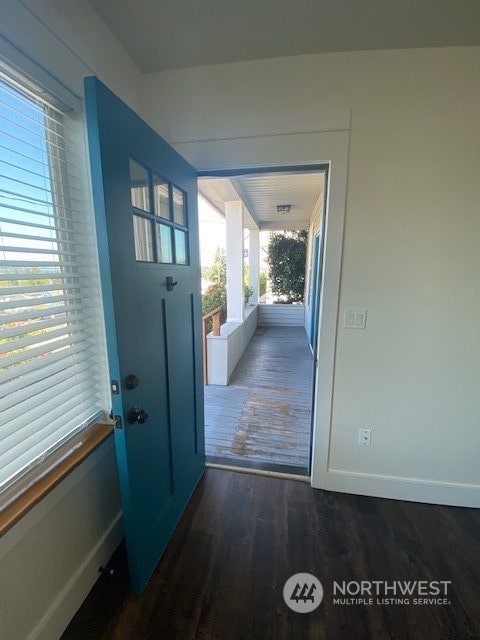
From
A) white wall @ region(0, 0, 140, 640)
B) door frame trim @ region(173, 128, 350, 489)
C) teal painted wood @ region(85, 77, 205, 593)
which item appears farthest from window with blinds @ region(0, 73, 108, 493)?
door frame trim @ region(173, 128, 350, 489)

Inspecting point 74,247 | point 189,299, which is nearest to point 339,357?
point 189,299

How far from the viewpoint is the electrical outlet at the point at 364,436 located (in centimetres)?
165

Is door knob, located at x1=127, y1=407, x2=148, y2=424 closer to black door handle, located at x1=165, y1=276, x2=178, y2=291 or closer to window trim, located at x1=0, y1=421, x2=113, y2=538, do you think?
window trim, located at x1=0, y1=421, x2=113, y2=538

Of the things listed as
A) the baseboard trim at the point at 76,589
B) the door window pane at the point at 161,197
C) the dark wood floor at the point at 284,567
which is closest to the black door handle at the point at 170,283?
the door window pane at the point at 161,197

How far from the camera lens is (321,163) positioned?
4.68 ft

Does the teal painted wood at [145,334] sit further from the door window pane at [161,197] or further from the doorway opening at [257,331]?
the doorway opening at [257,331]

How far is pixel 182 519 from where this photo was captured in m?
1.56

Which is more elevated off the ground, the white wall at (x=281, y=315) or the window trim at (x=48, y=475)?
the window trim at (x=48, y=475)

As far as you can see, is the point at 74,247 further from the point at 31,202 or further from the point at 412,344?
the point at 412,344

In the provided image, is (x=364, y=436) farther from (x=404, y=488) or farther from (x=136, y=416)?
(x=136, y=416)

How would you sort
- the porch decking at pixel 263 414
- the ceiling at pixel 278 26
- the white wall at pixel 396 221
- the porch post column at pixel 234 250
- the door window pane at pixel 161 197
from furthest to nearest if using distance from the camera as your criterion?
the porch post column at pixel 234 250, the porch decking at pixel 263 414, the white wall at pixel 396 221, the door window pane at pixel 161 197, the ceiling at pixel 278 26

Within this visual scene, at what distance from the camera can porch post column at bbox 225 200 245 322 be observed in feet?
12.9

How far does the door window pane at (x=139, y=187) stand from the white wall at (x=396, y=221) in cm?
54

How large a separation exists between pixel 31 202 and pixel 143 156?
46 centimetres
